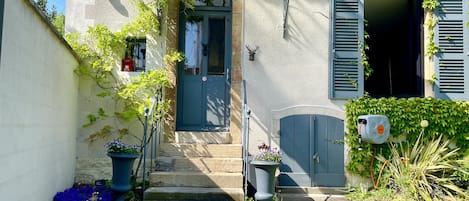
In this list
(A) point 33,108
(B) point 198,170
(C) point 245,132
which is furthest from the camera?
(C) point 245,132

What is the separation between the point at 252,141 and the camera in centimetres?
575

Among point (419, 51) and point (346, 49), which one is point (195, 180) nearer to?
point (346, 49)

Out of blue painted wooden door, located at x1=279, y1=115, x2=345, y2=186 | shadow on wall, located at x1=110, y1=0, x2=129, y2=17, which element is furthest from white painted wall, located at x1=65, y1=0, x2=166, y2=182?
blue painted wooden door, located at x1=279, y1=115, x2=345, y2=186

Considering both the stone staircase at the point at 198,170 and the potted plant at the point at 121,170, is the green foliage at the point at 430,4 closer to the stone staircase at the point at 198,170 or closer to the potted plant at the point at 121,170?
the stone staircase at the point at 198,170

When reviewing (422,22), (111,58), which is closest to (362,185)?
(422,22)

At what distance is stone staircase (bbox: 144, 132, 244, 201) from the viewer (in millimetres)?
4637

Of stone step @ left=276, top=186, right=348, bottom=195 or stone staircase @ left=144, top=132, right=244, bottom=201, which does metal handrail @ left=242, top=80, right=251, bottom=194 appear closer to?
stone staircase @ left=144, top=132, right=244, bottom=201

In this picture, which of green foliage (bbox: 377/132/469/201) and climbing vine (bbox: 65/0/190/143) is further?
climbing vine (bbox: 65/0/190/143)

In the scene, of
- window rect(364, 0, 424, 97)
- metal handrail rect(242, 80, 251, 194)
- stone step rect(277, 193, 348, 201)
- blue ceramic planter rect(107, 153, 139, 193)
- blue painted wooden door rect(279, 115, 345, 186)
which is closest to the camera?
blue ceramic planter rect(107, 153, 139, 193)

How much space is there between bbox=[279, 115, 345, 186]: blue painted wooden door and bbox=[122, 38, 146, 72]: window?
2.32 meters

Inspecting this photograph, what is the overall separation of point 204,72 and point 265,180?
2193 mm

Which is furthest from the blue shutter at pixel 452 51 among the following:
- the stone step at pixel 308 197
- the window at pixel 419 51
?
the stone step at pixel 308 197

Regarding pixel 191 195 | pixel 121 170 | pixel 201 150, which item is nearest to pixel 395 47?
pixel 201 150

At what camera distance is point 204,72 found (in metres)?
6.14
